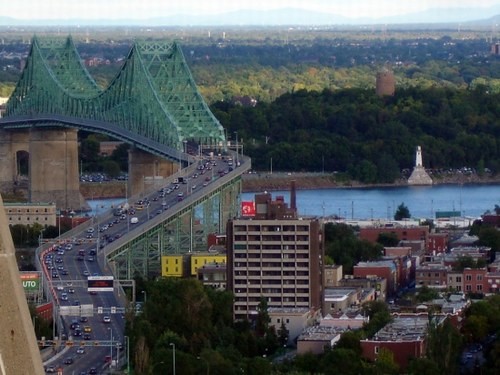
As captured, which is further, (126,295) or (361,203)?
(361,203)

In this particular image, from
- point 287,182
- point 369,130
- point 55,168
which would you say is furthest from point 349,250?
point 369,130

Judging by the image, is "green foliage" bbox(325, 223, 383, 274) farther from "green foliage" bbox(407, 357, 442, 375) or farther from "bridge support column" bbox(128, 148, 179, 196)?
"green foliage" bbox(407, 357, 442, 375)

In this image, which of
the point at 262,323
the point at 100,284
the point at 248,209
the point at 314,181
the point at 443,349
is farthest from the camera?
the point at 314,181

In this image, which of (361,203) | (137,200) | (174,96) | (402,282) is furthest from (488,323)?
(361,203)

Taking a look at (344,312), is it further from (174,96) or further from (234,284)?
(174,96)

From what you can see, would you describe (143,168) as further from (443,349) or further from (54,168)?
(443,349)

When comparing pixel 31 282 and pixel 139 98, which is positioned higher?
pixel 139 98
